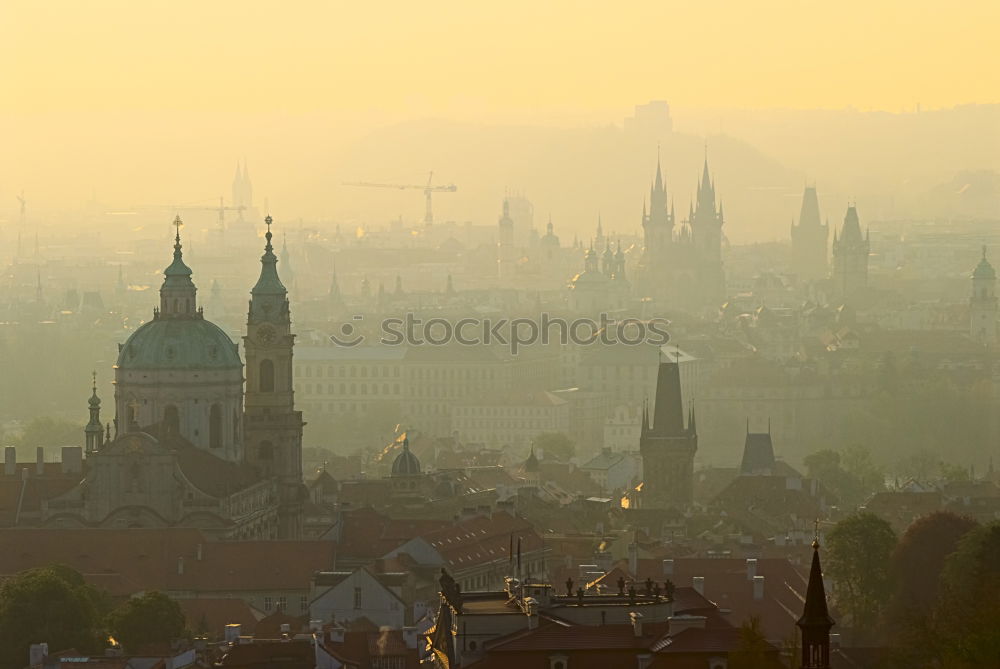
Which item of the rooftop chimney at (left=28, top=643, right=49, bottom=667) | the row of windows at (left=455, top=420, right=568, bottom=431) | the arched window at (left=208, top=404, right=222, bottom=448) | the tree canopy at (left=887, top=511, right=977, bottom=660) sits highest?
the arched window at (left=208, top=404, right=222, bottom=448)

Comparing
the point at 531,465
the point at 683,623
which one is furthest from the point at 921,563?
the point at 531,465

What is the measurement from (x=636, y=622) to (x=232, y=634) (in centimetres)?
1268

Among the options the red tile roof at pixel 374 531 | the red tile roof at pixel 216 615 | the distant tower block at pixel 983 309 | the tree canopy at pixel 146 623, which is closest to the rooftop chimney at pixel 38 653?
the tree canopy at pixel 146 623

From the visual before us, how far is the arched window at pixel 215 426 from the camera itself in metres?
82.4

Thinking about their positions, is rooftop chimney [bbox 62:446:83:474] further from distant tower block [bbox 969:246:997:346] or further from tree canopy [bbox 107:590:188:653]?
distant tower block [bbox 969:246:997:346]

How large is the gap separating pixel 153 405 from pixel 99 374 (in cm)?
8216

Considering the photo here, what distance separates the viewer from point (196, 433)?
8206 centimetres

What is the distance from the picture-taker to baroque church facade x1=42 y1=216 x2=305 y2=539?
77.2m

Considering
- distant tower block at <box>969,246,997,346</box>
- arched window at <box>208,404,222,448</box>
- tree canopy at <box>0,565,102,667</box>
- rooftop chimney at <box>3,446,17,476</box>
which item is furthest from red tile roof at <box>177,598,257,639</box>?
distant tower block at <box>969,246,997,346</box>

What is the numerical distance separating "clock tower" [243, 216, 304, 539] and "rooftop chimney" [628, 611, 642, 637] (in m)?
37.3

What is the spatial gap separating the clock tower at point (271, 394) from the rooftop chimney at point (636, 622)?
3726 centimetres

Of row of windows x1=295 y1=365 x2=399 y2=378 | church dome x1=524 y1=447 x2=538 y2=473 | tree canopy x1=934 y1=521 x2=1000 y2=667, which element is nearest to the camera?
→ tree canopy x1=934 y1=521 x2=1000 y2=667

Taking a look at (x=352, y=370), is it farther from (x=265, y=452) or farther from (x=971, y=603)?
(x=971, y=603)

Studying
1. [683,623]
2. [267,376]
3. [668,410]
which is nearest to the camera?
[683,623]
